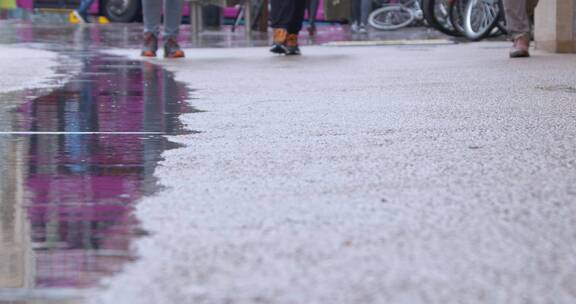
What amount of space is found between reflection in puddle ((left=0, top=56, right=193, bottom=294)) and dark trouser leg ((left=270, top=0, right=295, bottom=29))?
13.0 feet

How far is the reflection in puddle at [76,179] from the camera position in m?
1.64

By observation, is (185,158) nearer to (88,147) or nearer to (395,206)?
(88,147)

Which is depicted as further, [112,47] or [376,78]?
[112,47]

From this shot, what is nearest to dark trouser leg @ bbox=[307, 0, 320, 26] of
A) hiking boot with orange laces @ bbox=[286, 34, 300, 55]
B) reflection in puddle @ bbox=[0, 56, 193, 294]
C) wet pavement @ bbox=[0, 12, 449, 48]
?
wet pavement @ bbox=[0, 12, 449, 48]

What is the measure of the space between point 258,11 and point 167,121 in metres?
13.6

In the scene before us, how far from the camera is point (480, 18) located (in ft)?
→ 38.7

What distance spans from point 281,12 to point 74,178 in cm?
656

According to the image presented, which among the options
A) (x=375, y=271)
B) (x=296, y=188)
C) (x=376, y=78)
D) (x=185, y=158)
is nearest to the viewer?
(x=375, y=271)

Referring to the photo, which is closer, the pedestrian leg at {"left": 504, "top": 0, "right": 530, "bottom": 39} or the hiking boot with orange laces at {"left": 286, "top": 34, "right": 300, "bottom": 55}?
the pedestrian leg at {"left": 504, "top": 0, "right": 530, "bottom": 39}

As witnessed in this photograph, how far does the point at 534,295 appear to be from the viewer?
4.64 ft

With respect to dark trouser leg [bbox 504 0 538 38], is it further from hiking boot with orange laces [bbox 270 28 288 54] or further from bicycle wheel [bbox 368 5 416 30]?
bicycle wheel [bbox 368 5 416 30]

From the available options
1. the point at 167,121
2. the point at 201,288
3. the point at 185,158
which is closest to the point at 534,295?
the point at 201,288

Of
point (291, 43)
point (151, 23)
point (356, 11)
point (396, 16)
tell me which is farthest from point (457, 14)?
point (396, 16)

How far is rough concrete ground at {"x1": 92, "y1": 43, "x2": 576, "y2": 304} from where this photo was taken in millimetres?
1475
